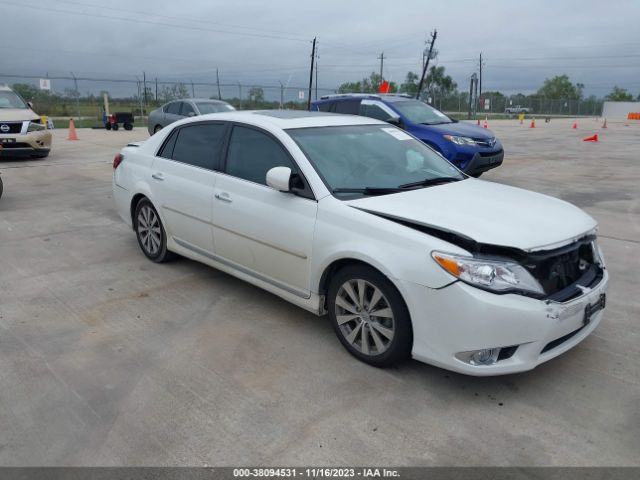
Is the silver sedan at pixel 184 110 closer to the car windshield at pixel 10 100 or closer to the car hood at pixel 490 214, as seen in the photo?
the car windshield at pixel 10 100

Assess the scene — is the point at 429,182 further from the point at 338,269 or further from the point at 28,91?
→ the point at 28,91

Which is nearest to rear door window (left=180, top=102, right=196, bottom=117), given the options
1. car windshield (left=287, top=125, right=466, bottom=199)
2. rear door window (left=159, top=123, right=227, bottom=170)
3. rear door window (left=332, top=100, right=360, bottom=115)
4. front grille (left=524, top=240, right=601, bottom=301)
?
rear door window (left=332, top=100, right=360, bottom=115)

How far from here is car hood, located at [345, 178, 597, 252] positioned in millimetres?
3106

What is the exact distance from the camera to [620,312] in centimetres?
435

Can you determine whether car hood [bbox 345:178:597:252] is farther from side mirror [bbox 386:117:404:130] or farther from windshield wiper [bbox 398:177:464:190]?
side mirror [bbox 386:117:404:130]

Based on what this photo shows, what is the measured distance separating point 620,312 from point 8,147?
12769mm

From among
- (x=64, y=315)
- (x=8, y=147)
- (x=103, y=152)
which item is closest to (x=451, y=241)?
(x=64, y=315)

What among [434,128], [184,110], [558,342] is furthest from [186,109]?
[558,342]

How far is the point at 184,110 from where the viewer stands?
51.0 ft

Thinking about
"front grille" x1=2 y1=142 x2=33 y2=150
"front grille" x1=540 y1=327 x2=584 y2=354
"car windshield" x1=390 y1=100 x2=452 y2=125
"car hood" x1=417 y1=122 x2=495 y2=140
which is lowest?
"front grille" x1=540 y1=327 x2=584 y2=354

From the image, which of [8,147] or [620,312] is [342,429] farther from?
[8,147]

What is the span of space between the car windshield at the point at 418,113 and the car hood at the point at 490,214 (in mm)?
6800

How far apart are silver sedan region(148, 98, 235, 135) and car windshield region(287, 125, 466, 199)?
1124 cm

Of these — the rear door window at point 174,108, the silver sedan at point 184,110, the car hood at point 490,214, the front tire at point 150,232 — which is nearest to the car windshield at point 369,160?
the car hood at point 490,214
